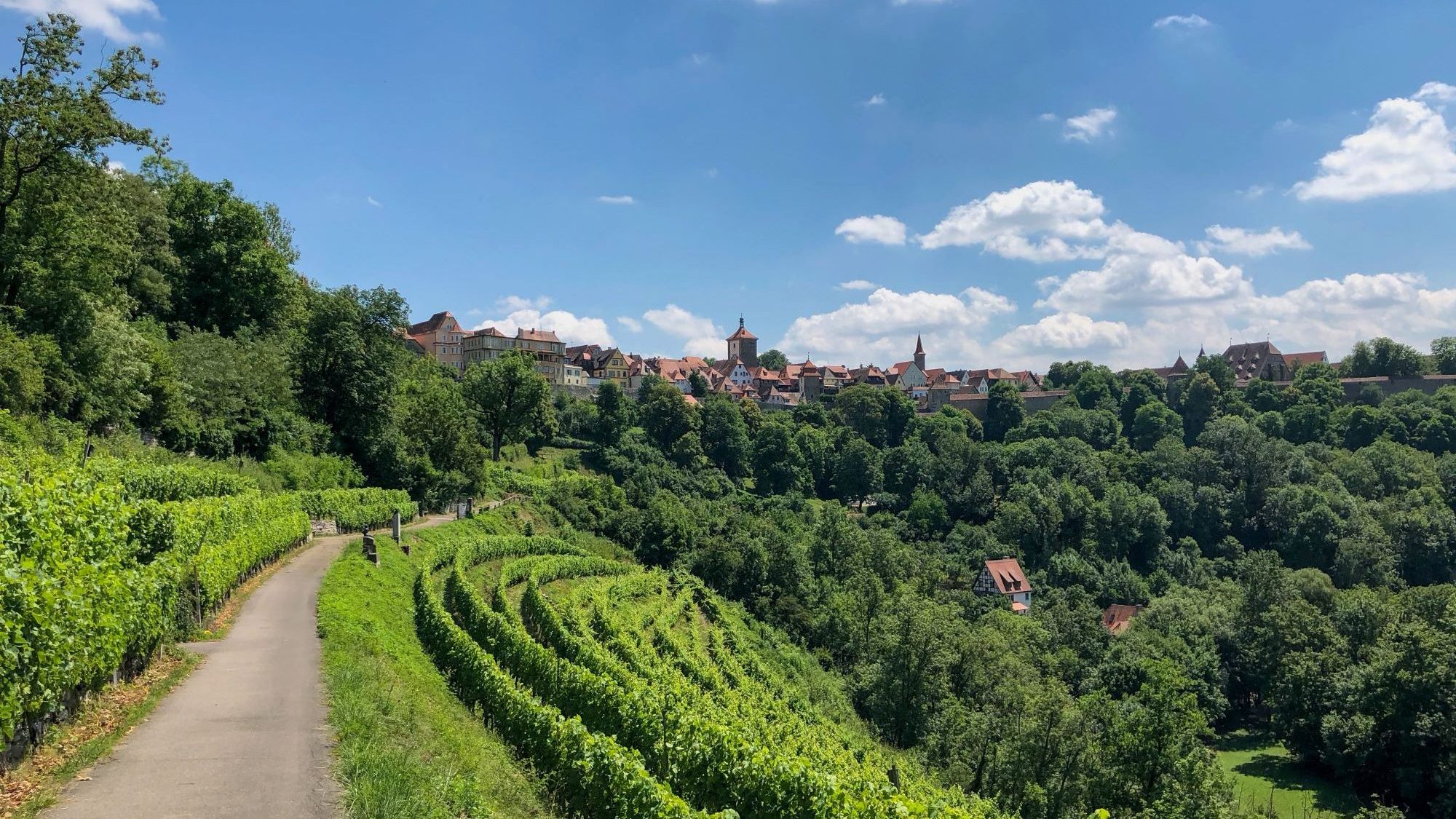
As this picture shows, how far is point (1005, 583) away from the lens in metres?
84.0

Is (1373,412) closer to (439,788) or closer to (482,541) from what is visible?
(482,541)

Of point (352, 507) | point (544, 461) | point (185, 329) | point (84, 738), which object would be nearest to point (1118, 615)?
point (544, 461)

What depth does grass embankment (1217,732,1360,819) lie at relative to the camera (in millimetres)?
45781

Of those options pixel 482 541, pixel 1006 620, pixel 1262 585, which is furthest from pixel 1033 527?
pixel 482 541

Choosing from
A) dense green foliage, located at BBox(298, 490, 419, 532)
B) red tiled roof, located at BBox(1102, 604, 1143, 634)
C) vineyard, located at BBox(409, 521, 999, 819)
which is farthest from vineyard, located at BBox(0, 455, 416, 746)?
red tiled roof, located at BBox(1102, 604, 1143, 634)

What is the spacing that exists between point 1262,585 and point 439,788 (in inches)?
2927

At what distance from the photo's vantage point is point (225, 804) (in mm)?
9305

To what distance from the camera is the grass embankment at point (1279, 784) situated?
45.8 m

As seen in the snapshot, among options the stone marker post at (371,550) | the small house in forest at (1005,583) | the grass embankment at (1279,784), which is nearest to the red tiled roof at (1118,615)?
the small house in forest at (1005,583)

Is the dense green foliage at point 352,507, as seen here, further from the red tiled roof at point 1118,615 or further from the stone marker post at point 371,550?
the red tiled roof at point 1118,615

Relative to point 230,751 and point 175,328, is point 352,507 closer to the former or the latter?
point 175,328

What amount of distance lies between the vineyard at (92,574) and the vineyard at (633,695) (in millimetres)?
5831

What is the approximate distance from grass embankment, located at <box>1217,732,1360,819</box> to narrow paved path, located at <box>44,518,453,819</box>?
47584 millimetres

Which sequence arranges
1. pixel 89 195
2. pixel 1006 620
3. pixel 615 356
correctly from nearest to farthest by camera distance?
1. pixel 89 195
2. pixel 1006 620
3. pixel 615 356
